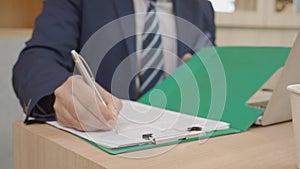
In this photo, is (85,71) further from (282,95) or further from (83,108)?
(282,95)

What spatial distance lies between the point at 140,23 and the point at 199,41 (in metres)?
0.16

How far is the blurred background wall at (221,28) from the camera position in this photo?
4.13 ft

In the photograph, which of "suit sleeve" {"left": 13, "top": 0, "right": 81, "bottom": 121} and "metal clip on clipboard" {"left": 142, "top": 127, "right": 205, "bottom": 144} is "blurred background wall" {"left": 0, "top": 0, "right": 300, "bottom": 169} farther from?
"metal clip on clipboard" {"left": 142, "top": 127, "right": 205, "bottom": 144}

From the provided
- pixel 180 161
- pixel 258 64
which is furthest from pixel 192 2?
pixel 180 161

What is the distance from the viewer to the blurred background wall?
1259mm

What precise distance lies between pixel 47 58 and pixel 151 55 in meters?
0.29

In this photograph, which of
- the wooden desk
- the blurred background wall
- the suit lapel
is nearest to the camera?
the wooden desk

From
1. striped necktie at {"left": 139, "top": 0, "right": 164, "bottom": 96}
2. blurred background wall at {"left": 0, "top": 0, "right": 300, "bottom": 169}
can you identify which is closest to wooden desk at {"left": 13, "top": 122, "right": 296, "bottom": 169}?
striped necktie at {"left": 139, "top": 0, "right": 164, "bottom": 96}

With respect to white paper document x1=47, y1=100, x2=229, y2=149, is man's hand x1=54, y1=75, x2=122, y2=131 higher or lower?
higher

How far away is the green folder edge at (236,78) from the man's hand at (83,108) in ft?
0.45

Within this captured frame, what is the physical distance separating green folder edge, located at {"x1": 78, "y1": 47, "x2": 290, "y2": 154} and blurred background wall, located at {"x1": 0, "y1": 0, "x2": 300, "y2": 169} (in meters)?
0.52

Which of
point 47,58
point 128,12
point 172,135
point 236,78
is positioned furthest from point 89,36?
point 172,135

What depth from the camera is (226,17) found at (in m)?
1.79

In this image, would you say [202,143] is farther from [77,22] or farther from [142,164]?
[77,22]
